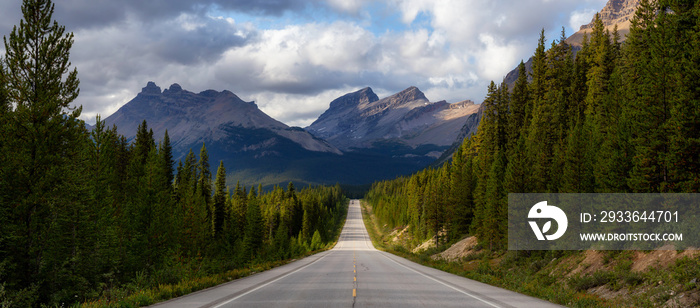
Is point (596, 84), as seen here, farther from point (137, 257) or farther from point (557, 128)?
point (137, 257)

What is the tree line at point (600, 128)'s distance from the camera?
780 inches

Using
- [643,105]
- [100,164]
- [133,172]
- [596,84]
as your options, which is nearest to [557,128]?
[596,84]

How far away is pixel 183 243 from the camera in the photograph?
51.4 meters

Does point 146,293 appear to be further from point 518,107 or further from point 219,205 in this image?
point 219,205

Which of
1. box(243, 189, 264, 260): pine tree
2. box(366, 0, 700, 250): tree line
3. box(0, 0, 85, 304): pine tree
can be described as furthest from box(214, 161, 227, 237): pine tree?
box(0, 0, 85, 304): pine tree

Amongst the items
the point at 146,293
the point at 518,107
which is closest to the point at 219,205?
the point at 518,107

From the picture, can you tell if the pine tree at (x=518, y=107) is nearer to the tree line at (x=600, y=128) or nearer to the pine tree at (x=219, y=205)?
the tree line at (x=600, y=128)

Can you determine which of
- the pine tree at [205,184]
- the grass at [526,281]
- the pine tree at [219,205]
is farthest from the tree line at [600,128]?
the pine tree at [205,184]

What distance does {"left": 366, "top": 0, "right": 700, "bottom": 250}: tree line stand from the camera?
19.8 m

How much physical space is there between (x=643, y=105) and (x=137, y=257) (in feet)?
143

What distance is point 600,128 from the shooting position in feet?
102

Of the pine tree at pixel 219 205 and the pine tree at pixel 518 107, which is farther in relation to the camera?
the pine tree at pixel 219 205

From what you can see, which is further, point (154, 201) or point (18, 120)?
point (154, 201)

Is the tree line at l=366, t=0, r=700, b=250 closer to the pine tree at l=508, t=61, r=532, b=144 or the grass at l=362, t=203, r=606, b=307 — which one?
the pine tree at l=508, t=61, r=532, b=144
